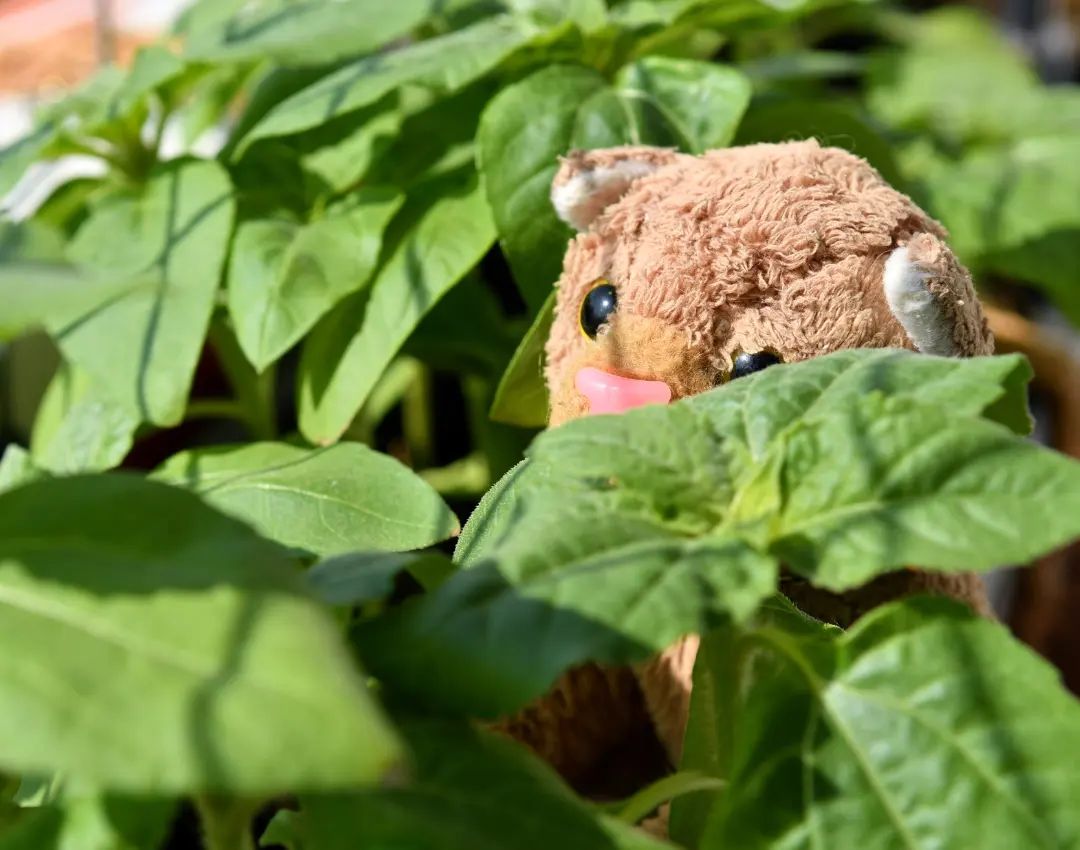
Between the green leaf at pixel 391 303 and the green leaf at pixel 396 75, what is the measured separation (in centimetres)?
8

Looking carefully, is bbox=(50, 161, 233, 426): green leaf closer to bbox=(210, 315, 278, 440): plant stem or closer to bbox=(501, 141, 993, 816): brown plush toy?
bbox=(210, 315, 278, 440): plant stem

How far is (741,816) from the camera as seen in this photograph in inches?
14.0

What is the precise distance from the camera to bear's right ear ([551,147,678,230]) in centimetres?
61

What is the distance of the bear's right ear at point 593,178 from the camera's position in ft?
2.01

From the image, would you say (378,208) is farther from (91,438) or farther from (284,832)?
(284,832)

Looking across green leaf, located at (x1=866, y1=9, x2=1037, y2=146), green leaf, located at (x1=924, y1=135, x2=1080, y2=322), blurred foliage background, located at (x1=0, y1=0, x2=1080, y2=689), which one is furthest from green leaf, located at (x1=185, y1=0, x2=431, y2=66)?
green leaf, located at (x1=866, y1=9, x2=1037, y2=146)

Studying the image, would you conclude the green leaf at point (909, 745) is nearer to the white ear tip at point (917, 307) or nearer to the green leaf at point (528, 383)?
the white ear tip at point (917, 307)

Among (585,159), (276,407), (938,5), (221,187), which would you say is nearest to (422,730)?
(585,159)

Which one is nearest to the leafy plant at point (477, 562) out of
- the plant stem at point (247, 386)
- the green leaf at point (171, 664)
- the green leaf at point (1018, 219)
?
the green leaf at point (171, 664)

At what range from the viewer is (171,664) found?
11.7 inches

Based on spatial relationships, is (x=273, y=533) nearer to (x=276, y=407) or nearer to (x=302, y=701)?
(x=302, y=701)

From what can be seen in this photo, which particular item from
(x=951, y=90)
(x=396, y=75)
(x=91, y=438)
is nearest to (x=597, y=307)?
(x=396, y=75)

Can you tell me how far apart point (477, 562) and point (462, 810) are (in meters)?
0.09

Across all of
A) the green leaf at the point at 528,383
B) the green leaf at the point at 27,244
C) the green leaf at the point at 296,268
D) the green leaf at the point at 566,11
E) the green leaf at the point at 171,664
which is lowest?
the green leaf at the point at 528,383
